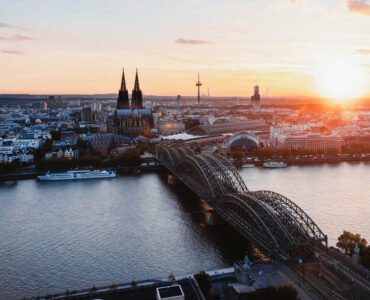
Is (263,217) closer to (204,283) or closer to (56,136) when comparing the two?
(204,283)

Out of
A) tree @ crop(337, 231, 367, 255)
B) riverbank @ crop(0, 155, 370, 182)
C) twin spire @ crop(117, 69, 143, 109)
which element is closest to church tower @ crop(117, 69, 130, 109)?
twin spire @ crop(117, 69, 143, 109)

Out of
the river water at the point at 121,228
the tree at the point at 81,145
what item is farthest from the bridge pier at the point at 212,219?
the tree at the point at 81,145

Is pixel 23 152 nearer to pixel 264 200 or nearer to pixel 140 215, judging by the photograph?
pixel 140 215

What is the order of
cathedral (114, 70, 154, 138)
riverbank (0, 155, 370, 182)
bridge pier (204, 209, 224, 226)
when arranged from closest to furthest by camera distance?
bridge pier (204, 209, 224, 226) < riverbank (0, 155, 370, 182) < cathedral (114, 70, 154, 138)

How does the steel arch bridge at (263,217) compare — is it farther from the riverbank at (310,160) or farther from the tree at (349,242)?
the riverbank at (310,160)

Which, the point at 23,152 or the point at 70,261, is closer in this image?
the point at 70,261

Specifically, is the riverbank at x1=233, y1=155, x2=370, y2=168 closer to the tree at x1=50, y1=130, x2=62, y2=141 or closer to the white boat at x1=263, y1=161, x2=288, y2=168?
the white boat at x1=263, y1=161, x2=288, y2=168

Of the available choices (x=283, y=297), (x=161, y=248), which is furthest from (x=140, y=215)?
(x=283, y=297)
